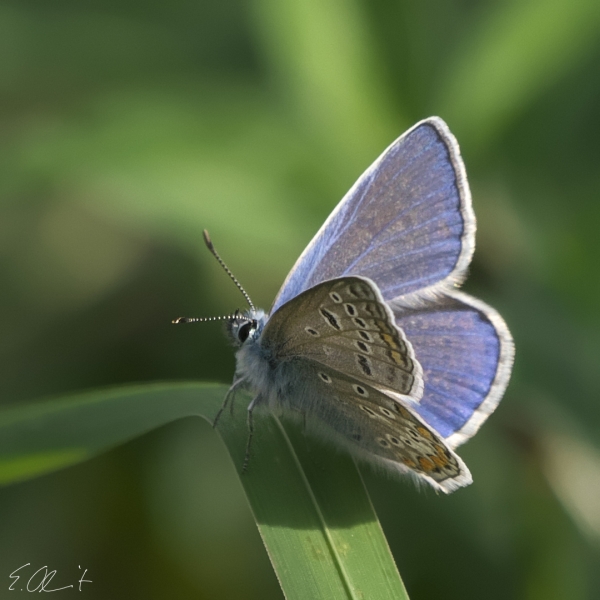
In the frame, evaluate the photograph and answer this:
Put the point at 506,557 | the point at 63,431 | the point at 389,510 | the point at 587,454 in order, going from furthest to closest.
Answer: the point at 389,510 → the point at 506,557 → the point at 587,454 → the point at 63,431

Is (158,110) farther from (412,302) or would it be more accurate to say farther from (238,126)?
(412,302)

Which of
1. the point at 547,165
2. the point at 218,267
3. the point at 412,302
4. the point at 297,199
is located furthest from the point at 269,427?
the point at 547,165

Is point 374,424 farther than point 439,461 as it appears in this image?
Yes

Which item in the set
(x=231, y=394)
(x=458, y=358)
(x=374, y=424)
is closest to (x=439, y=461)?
→ (x=374, y=424)

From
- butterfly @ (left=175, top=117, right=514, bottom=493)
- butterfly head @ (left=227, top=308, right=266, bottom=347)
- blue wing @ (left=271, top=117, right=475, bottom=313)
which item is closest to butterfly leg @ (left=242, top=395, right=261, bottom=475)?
butterfly @ (left=175, top=117, right=514, bottom=493)

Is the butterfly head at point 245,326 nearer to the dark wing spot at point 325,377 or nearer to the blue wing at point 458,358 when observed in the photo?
the dark wing spot at point 325,377
